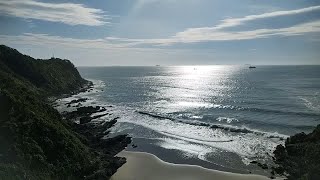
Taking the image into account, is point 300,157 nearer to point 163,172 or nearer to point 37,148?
point 163,172

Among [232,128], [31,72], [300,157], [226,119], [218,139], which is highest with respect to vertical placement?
[31,72]

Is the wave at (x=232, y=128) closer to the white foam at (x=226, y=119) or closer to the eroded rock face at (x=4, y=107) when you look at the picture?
the white foam at (x=226, y=119)

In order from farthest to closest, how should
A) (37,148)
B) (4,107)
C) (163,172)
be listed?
(163,172)
(4,107)
(37,148)

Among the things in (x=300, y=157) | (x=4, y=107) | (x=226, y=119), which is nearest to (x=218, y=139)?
(x=300, y=157)

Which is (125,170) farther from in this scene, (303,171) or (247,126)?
(247,126)

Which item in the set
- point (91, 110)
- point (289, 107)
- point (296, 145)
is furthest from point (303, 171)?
point (91, 110)

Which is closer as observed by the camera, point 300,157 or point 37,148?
point 37,148

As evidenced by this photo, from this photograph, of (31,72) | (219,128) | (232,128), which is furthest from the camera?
(31,72)

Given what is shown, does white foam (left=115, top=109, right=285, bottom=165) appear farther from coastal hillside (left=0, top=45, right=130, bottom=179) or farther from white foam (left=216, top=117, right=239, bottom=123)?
coastal hillside (left=0, top=45, right=130, bottom=179)
